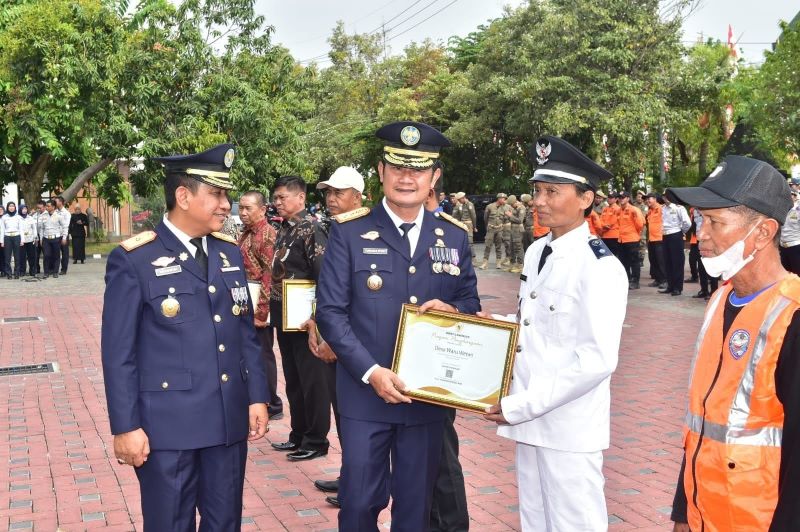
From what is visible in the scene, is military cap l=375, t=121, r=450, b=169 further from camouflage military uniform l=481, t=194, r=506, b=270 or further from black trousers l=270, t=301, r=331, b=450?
camouflage military uniform l=481, t=194, r=506, b=270

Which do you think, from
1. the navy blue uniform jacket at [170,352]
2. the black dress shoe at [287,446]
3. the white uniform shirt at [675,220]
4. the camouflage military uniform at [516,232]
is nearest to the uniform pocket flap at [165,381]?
the navy blue uniform jacket at [170,352]

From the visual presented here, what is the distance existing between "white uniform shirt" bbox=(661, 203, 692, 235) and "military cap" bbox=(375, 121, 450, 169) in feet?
47.8

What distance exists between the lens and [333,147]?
A: 45.0 m

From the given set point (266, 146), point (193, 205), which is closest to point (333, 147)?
point (266, 146)

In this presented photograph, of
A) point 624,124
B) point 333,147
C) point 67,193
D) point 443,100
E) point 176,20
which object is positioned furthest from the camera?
point 333,147

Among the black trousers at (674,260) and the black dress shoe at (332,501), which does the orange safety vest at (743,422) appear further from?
the black trousers at (674,260)

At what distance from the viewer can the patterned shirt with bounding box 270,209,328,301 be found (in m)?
5.98

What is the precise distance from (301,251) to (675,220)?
13113 mm

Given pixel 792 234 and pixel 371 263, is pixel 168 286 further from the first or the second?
pixel 792 234

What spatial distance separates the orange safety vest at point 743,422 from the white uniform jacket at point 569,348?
0.67m

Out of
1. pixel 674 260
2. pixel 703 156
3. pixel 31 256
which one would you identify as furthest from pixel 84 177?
pixel 703 156

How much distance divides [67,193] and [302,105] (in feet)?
28.6

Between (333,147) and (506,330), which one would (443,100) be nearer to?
(333,147)

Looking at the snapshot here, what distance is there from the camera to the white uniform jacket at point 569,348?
3.26m
